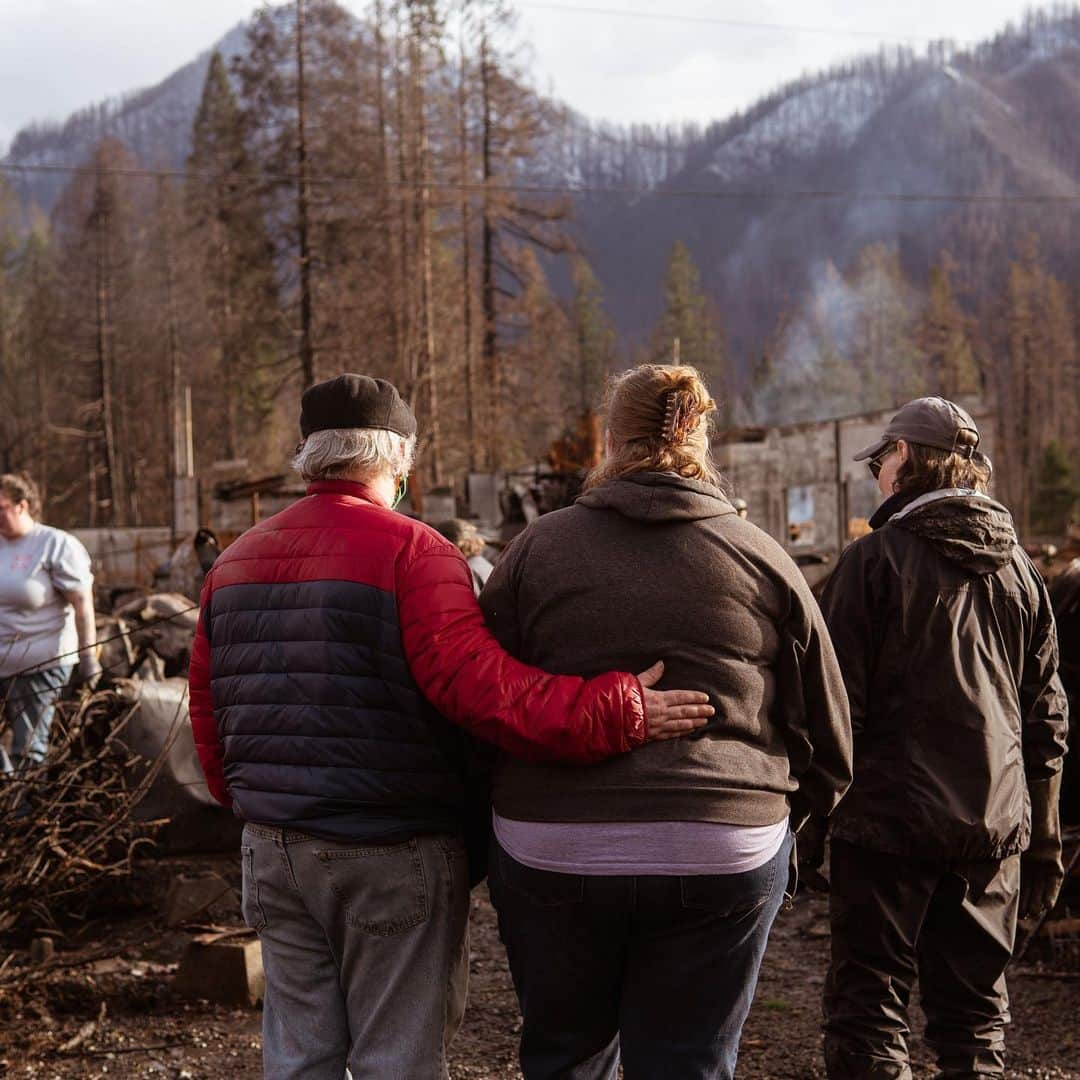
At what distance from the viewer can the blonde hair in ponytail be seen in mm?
2785

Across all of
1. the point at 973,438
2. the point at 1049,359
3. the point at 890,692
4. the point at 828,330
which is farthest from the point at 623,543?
the point at 828,330

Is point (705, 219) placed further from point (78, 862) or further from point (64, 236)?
point (78, 862)

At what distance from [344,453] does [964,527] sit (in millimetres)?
1673

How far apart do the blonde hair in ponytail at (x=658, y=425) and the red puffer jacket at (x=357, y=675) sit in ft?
1.40

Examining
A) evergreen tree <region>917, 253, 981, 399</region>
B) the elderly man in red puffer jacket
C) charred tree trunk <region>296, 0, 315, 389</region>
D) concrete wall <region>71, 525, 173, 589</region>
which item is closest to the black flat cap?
the elderly man in red puffer jacket

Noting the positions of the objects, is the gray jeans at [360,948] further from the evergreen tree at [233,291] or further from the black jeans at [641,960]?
the evergreen tree at [233,291]

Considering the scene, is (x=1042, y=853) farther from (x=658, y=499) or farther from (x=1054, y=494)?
(x=1054, y=494)

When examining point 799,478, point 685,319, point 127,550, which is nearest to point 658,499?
point 127,550

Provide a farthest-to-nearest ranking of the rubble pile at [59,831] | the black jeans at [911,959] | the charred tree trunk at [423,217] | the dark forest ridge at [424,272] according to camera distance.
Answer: the charred tree trunk at [423,217], the dark forest ridge at [424,272], the rubble pile at [59,831], the black jeans at [911,959]

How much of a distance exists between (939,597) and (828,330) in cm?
9868

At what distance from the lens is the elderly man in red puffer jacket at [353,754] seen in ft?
9.12

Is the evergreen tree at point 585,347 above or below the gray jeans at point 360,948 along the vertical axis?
above

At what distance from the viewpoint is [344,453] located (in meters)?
2.97

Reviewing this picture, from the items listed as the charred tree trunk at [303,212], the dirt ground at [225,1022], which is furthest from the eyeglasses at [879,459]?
the charred tree trunk at [303,212]
